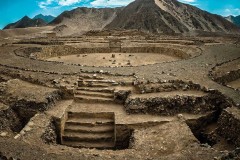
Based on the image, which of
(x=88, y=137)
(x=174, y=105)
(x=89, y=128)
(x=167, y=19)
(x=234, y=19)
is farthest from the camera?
(x=234, y=19)

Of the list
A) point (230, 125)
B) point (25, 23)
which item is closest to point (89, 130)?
point (230, 125)

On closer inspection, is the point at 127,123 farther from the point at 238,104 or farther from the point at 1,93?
the point at 1,93

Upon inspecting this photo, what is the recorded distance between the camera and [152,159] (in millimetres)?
8367

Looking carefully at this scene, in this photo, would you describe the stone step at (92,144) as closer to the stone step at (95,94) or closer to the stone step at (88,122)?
the stone step at (88,122)

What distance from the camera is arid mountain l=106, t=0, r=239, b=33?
76.1 metres

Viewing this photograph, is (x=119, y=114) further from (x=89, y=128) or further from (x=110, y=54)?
(x=110, y=54)

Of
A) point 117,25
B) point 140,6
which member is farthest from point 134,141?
point 140,6

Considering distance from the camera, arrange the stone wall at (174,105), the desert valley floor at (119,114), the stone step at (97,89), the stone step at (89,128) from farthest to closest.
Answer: the stone step at (97,89) → the stone wall at (174,105) → the stone step at (89,128) → the desert valley floor at (119,114)

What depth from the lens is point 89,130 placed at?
1191cm

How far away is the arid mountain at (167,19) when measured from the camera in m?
76.1

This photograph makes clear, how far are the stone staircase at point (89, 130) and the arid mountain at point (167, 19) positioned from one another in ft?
202

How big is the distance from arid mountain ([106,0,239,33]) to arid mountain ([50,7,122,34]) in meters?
10.3

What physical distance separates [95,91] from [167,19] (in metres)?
68.3

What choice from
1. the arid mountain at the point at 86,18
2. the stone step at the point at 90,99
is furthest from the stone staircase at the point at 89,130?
the arid mountain at the point at 86,18
